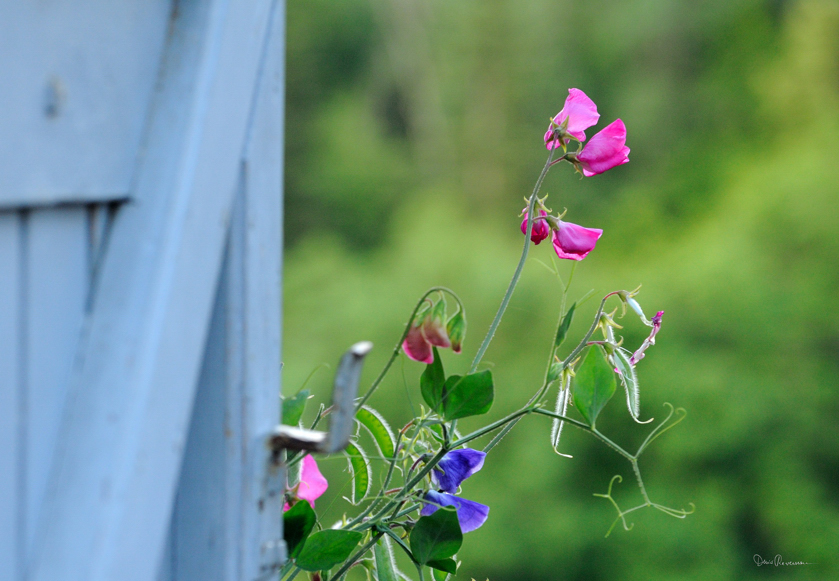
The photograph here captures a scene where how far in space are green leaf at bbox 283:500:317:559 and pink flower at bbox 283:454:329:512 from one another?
0.05 meters

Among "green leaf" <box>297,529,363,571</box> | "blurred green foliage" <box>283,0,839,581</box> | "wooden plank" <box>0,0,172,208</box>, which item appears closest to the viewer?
"wooden plank" <box>0,0,172,208</box>

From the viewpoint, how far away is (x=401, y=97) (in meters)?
7.04

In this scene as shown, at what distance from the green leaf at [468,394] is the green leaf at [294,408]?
7 cm

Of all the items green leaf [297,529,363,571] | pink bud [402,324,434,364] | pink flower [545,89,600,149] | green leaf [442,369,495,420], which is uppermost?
pink flower [545,89,600,149]

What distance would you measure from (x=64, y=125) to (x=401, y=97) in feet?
23.0

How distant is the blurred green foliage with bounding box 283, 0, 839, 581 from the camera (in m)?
4.30

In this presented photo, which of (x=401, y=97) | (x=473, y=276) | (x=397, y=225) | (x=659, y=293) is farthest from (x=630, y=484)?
(x=401, y=97)

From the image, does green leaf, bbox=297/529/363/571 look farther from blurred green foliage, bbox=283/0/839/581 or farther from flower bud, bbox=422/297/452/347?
blurred green foliage, bbox=283/0/839/581

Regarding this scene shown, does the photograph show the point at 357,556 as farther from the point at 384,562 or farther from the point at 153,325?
the point at 153,325

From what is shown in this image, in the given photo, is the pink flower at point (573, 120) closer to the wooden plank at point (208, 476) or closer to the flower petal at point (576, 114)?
the flower petal at point (576, 114)

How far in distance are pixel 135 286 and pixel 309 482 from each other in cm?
19

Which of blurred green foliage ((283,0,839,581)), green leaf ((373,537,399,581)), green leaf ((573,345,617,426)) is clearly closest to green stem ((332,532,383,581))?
green leaf ((373,537,399,581))

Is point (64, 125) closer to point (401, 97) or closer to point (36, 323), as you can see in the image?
point (36, 323)

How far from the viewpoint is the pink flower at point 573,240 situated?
408mm
